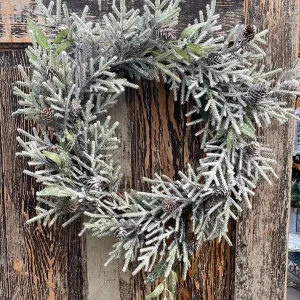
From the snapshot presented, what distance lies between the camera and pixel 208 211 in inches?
37.4

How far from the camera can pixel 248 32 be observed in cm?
86

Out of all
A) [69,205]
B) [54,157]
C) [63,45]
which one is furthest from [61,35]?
[69,205]

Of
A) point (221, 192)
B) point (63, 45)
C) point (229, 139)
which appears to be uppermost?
point (63, 45)

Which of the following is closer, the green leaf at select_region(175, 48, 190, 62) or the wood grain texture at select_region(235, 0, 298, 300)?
the green leaf at select_region(175, 48, 190, 62)

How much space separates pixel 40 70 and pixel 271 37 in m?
0.61

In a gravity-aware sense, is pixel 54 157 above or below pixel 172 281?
above

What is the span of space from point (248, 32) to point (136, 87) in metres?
0.29

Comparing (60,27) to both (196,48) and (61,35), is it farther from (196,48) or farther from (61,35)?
(196,48)

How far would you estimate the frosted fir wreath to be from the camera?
886 millimetres

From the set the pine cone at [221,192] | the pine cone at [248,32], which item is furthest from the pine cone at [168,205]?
the pine cone at [248,32]

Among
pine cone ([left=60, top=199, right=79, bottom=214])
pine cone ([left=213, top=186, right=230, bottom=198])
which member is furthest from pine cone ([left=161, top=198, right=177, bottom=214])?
pine cone ([left=60, top=199, right=79, bottom=214])

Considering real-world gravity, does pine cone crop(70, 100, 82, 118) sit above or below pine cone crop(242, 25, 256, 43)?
below

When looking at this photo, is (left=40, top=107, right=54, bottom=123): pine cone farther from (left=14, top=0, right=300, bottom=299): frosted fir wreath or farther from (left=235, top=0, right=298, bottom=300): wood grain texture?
(left=235, top=0, right=298, bottom=300): wood grain texture

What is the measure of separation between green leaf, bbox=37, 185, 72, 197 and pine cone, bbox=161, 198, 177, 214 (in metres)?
0.22
